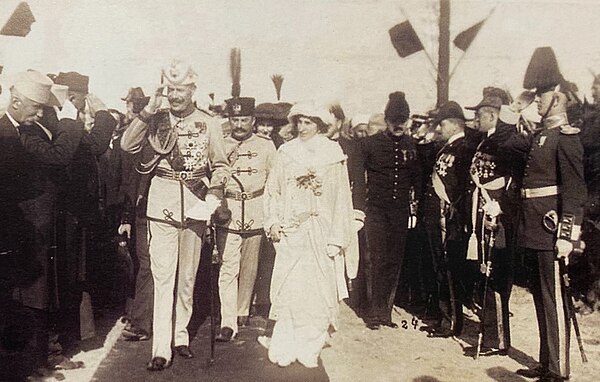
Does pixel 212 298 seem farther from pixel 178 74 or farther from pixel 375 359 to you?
pixel 178 74

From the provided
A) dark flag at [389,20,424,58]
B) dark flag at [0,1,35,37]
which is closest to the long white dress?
dark flag at [389,20,424,58]

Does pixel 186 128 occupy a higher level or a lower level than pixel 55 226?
higher

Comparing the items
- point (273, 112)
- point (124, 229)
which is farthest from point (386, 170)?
point (124, 229)

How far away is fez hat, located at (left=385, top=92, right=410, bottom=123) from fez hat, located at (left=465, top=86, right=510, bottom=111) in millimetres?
646

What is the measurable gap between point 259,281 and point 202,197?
57.6 inches

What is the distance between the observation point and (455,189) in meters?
4.92

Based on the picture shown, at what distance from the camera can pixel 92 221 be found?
448 centimetres

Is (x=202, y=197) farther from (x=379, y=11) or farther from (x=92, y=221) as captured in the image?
(x=379, y=11)

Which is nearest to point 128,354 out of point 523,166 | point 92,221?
point 92,221

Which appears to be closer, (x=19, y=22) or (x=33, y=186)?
(x=33, y=186)

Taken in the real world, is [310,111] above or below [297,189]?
above

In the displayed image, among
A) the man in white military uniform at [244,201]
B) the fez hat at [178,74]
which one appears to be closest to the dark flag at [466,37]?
the man in white military uniform at [244,201]

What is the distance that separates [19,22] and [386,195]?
3.02m

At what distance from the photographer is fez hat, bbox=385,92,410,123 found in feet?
17.1
